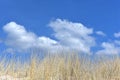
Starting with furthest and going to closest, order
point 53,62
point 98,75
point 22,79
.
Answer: point 98,75, point 53,62, point 22,79

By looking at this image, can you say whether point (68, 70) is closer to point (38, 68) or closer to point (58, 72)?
point (58, 72)

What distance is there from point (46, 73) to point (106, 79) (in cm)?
231

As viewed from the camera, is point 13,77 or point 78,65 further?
point 78,65

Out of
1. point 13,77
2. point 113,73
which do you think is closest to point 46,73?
point 13,77

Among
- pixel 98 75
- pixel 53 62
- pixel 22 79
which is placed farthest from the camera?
pixel 98 75

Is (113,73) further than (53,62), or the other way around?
(113,73)

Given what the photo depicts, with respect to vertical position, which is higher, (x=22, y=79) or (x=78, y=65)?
(x=78, y=65)

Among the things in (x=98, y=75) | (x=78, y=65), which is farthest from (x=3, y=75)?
(x=98, y=75)

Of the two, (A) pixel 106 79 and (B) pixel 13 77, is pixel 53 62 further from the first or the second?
(A) pixel 106 79

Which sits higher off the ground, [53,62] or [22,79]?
[53,62]

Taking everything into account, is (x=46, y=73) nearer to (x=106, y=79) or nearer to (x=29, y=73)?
(x=29, y=73)

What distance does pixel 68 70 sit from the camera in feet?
34.7

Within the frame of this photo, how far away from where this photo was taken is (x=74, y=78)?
1041 cm

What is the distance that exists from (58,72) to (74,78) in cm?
57
